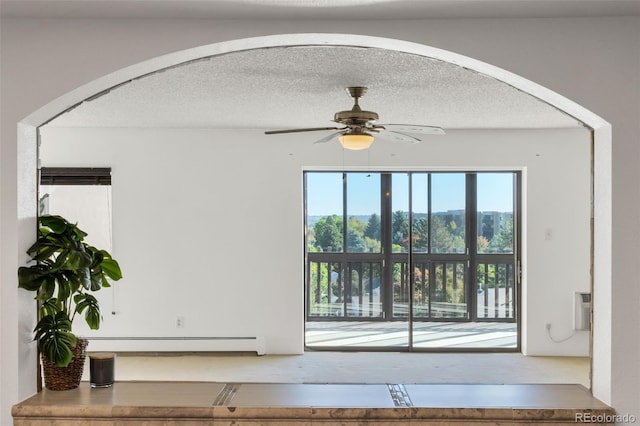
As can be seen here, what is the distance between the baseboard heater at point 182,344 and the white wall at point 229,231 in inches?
2.1

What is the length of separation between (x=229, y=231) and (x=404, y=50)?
4.49 meters

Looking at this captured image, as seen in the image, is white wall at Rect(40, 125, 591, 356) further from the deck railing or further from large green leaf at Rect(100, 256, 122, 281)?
large green leaf at Rect(100, 256, 122, 281)

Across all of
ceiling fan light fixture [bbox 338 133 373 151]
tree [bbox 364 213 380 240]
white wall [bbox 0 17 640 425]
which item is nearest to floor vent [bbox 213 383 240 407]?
white wall [bbox 0 17 640 425]

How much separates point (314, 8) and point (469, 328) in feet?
18.0

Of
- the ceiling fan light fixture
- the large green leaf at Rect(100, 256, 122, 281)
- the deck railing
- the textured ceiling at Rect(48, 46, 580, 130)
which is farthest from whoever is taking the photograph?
the deck railing

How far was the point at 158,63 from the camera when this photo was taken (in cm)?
281

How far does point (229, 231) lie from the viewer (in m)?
7.04

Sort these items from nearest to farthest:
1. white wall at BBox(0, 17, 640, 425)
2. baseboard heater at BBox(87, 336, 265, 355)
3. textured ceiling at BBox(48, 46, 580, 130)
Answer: white wall at BBox(0, 17, 640, 425) → textured ceiling at BBox(48, 46, 580, 130) → baseboard heater at BBox(87, 336, 265, 355)

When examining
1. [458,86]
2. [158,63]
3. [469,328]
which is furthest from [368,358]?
[158,63]

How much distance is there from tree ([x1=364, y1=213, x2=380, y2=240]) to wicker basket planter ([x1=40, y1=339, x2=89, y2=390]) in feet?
15.3

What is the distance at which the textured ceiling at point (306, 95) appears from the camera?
4.17m

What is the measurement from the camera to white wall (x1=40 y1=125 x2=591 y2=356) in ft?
23.0

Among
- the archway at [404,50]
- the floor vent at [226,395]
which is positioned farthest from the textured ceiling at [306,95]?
the floor vent at [226,395]

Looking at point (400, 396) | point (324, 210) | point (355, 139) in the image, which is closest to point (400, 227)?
point (324, 210)
